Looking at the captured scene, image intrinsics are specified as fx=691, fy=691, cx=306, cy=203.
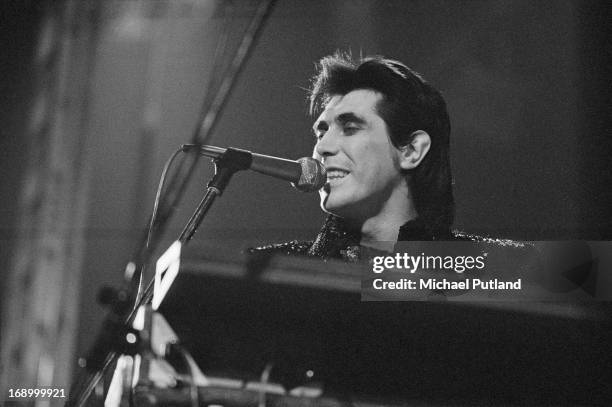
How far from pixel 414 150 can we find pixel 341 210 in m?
0.34

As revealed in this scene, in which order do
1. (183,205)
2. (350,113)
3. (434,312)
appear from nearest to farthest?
(183,205), (434,312), (350,113)

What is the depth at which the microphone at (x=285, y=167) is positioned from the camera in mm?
1797

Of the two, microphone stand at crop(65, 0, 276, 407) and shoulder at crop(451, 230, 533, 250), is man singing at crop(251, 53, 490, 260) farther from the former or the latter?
microphone stand at crop(65, 0, 276, 407)

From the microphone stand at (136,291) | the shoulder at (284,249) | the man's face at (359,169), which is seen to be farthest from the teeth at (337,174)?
the microphone stand at (136,291)

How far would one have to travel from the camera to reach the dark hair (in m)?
2.42

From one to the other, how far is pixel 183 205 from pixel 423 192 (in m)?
0.84

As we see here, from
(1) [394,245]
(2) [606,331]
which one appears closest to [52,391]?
(1) [394,245]

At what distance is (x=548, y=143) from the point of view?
95.2 inches

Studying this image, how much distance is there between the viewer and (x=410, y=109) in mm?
2471

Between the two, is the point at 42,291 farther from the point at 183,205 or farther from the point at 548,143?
the point at 548,143

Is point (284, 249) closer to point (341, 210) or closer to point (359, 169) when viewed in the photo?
point (341, 210)

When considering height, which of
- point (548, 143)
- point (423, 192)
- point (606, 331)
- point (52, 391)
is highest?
point (548, 143)

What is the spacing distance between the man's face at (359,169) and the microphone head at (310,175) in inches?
15.5

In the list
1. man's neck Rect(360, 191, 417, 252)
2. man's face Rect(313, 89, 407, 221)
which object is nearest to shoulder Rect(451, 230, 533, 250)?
man's neck Rect(360, 191, 417, 252)
